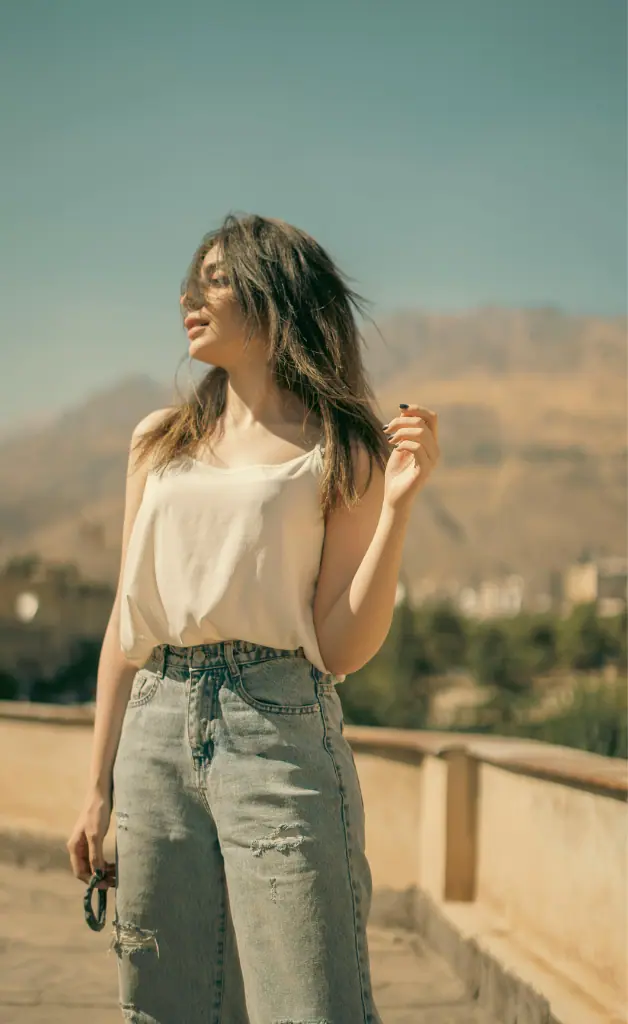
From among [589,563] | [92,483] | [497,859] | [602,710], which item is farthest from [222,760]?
[92,483]

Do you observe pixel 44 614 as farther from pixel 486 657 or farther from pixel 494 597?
pixel 494 597

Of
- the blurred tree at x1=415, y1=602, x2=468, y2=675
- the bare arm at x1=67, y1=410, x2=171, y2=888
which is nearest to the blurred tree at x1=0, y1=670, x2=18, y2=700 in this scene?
the blurred tree at x1=415, y1=602, x2=468, y2=675

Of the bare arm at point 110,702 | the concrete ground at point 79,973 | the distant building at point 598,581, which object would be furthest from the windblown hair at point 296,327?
the distant building at point 598,581

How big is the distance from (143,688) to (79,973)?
8.44 feet

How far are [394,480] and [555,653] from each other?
58.4m

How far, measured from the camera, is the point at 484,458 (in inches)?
3745

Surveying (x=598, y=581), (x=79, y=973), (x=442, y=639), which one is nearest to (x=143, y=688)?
(x=79, y=973)

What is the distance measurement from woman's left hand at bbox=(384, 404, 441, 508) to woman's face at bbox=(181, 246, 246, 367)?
0.33 m

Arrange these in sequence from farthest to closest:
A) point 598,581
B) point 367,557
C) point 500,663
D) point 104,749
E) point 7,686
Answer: point 598,581
point 500,663
point 7,686
point 104,749
point 367,557

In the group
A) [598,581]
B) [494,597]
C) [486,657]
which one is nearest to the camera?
[486,657]

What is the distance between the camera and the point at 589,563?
8044cm

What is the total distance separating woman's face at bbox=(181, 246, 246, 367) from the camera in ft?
5.91

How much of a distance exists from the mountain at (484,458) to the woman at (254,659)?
6393 cm

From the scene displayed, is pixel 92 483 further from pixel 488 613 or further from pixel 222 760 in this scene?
pixel 222 760
